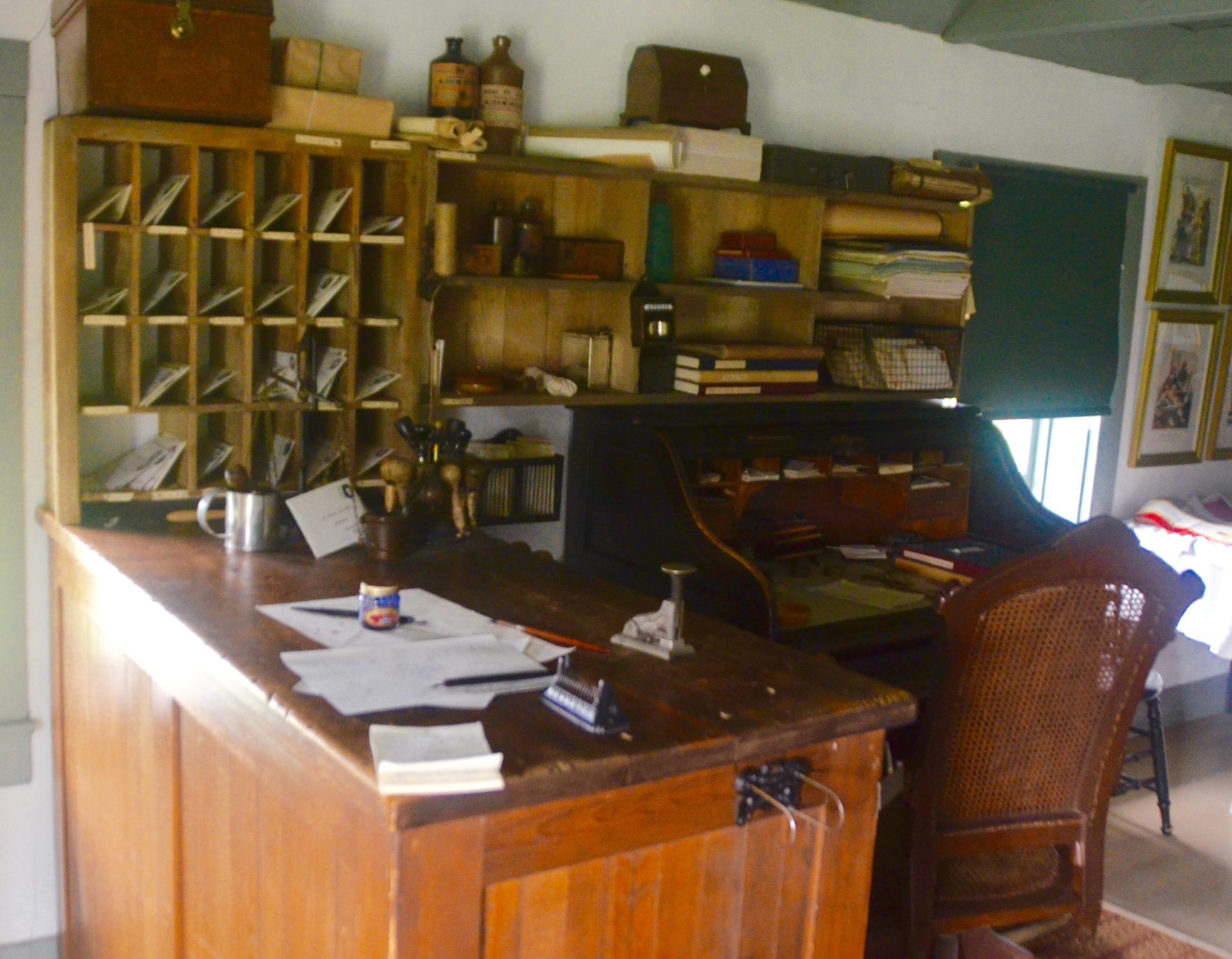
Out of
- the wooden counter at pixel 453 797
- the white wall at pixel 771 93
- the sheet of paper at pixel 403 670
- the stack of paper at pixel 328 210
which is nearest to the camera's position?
the wooden counter at pixel 453 797

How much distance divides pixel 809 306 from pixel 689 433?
56 centimetres

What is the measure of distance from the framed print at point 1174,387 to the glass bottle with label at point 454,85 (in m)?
2.98

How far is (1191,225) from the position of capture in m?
4.91

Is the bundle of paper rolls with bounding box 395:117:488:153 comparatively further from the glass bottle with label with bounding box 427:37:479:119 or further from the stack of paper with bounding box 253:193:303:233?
the stack of paper with bounding box 253:193:303:233

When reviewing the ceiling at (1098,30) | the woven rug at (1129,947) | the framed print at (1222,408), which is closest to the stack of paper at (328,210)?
the ceiling at (1098,30)

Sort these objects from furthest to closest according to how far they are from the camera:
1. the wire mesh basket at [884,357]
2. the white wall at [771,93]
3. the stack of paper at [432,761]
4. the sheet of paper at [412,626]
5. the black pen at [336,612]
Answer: the wire mesh basket at [884,357], the white wall at [771,93], the black pen at [336,612], the sheet of paper at [412,626], the stack of paper at [432,761]

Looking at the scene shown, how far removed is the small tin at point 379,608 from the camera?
7.14ft

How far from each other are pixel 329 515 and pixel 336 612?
528 mm

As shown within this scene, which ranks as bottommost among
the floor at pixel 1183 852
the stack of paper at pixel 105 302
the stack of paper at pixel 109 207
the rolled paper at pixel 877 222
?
the floor at pixel 1183 852

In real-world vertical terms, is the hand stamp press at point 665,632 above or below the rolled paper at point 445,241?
below

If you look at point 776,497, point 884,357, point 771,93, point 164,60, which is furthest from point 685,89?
point 164,60

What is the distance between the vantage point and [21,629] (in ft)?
9.48

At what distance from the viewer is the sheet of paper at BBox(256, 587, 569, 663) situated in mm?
2111

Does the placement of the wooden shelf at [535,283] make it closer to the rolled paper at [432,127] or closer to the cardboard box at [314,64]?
the rolled paper at [432,127]
